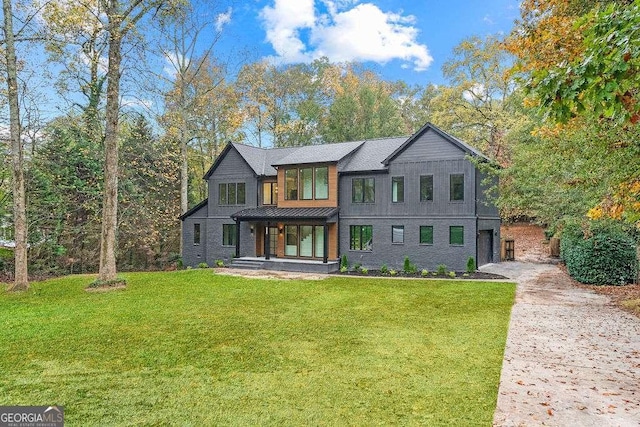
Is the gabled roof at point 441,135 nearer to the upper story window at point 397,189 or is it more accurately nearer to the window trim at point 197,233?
the upper story window at point 397,189

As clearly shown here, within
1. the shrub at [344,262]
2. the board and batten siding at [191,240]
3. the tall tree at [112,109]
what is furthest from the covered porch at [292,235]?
the tall tree at [112,109]

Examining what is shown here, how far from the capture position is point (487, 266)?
19.4 m

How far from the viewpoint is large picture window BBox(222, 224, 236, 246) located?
2284 cm

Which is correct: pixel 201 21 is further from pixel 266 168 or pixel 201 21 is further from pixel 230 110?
pixel 266 168

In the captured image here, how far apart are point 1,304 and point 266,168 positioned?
1441 cm

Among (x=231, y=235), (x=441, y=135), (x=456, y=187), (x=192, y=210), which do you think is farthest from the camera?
(x=192, y=210)

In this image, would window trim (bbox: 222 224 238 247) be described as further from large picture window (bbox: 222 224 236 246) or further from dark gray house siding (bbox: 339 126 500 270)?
dark gray house siding (bbox: 339 126 500 270)

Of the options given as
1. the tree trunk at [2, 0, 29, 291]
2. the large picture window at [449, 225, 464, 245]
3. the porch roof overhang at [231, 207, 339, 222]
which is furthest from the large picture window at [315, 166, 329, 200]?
the tree trunk at [2, 0, 29, 291]

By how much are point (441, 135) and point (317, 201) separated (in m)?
7.07

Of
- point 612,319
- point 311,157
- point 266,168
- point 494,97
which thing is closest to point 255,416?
point 612,319

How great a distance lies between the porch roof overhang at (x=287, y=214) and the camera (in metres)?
19.2

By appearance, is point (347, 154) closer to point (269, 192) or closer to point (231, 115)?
point (269, 192)

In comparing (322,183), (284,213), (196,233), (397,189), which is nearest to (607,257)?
(397,189)

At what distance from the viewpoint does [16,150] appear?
12.4m
